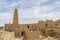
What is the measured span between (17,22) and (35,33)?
1086cm

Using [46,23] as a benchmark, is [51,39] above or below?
below

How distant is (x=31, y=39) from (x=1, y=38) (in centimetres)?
556

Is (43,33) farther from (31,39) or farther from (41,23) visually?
(41,23)

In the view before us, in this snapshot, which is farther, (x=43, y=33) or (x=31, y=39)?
(x=43, y=33)

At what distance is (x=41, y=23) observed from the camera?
3095 centimetres

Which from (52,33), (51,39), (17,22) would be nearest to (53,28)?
(52,33)

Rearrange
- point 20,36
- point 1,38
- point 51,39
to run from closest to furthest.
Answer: point 1,38 < point 51,39 < point 20,36

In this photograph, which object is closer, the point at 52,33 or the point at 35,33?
the point at 35,33

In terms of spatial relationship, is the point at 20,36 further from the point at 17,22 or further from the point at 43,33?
the point at 17,22

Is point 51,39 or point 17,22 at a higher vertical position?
point 17,22

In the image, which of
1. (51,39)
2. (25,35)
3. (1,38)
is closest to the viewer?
(1,38)

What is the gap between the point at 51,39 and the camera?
69.4 ft

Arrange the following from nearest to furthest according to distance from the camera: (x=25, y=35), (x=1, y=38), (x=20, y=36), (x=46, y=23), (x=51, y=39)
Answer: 1. (x=1, y=38)
2. (x=51, y=39)
3. (x=25, y=35)
4. (x=20, y=36)
5. (x=46, y=23)

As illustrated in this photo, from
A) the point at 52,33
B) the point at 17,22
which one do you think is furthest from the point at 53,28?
the point at 17,22
